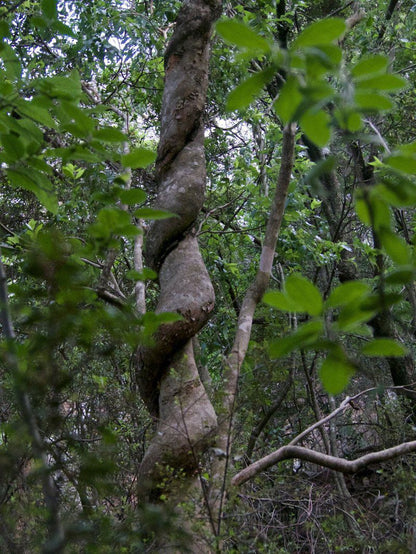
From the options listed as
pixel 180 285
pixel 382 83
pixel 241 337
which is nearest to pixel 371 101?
pixel 382 83

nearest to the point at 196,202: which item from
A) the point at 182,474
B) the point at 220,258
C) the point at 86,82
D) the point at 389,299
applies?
the point at 182,474

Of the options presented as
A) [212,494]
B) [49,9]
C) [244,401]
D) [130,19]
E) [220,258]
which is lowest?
[212,494]

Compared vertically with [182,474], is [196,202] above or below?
above

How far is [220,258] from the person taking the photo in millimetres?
4332

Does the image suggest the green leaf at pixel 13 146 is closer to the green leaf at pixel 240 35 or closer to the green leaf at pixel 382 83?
the green leaf at pixel 240 35

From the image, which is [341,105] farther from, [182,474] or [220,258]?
[220,258]

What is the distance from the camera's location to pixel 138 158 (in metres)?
0.88

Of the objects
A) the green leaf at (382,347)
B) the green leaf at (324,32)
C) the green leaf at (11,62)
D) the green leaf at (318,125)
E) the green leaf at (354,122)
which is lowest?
the green leaf at (382,347)

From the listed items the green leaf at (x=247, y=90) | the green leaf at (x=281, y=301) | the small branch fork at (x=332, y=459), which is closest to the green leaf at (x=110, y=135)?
the green leaf at (x=247, y=90)

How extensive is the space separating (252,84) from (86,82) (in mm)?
3918

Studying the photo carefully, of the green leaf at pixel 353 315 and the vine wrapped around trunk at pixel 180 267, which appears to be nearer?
the green leaf at pixel 353 315

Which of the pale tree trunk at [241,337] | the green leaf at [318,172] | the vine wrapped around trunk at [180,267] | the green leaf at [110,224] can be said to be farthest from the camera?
the vine wrapped around trunk at [180,267]

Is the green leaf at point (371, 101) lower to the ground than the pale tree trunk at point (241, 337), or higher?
lower

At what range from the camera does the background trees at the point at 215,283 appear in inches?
22.6
